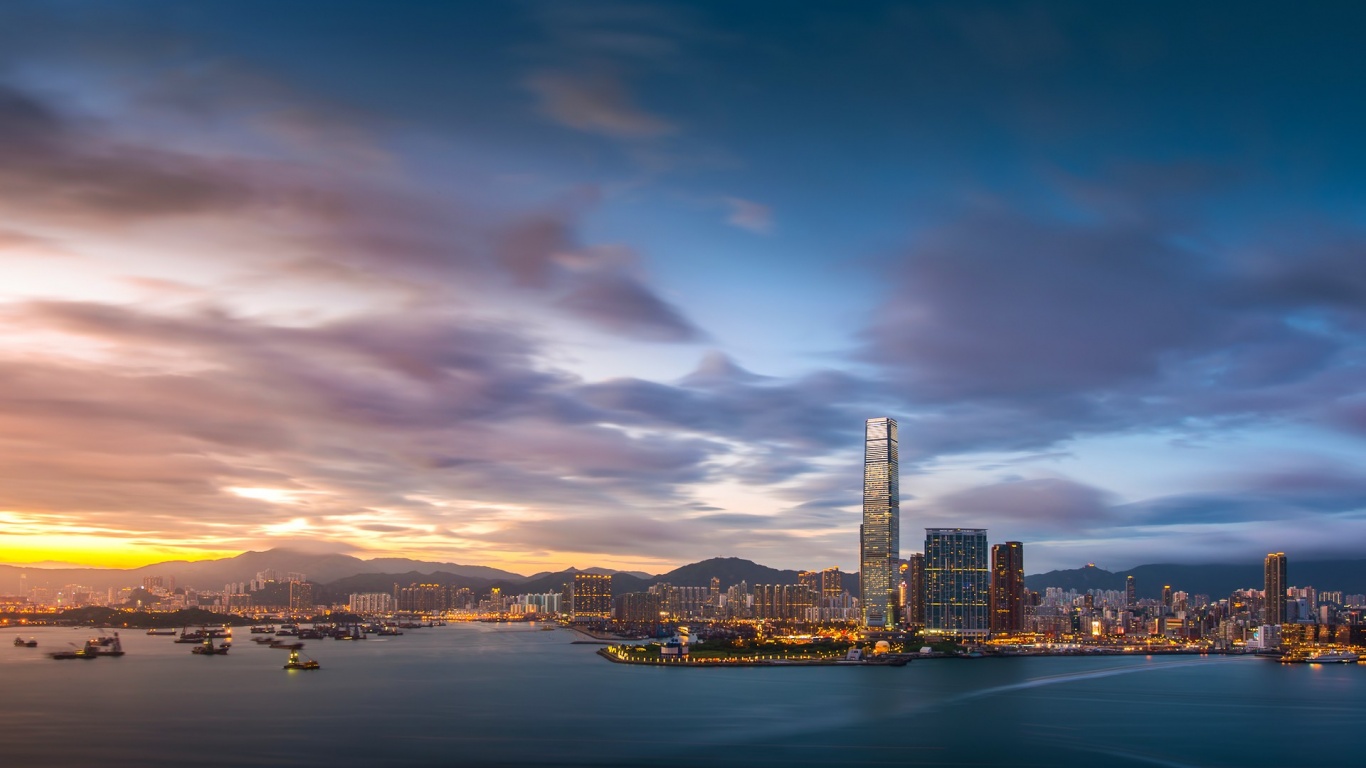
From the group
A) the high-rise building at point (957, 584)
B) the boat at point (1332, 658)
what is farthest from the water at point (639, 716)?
the high-rise building at point (957, 584)

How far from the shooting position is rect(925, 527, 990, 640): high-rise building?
142 meters

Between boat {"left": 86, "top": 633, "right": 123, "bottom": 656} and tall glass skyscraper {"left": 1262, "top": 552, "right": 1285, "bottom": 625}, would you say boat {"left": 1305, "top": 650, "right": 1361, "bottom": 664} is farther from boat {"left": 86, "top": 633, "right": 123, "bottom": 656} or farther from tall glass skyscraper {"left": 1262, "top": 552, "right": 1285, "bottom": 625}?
boat {"left": 86, "top": 633, "right": 123, "bottom": 656}

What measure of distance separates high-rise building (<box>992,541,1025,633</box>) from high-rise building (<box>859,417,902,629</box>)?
14.4 meters

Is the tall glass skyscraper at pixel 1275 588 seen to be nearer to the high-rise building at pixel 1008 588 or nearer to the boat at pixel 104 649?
the high-rise building at pixel 1008 588

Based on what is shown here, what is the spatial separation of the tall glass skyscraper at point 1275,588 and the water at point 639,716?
273 feet

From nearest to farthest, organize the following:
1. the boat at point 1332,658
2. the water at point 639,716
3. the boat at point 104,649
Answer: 1. the water at point 639,716
2. the boat at point 104,649
3. the boat at point 1332,658

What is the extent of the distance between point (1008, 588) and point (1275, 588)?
134ft

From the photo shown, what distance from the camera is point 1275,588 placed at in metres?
155

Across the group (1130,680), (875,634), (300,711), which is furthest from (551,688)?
(875,634)

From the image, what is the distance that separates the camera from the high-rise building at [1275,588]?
14775 cm

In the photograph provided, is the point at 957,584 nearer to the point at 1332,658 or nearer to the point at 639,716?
the point at 1332,658

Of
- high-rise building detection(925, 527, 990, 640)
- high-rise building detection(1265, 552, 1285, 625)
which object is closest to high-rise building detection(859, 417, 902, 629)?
high-rise building detection(925, 527, 990, 640)

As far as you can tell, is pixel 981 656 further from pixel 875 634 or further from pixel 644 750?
pixel 644 750

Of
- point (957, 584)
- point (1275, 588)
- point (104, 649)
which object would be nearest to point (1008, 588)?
point (957, 584)
